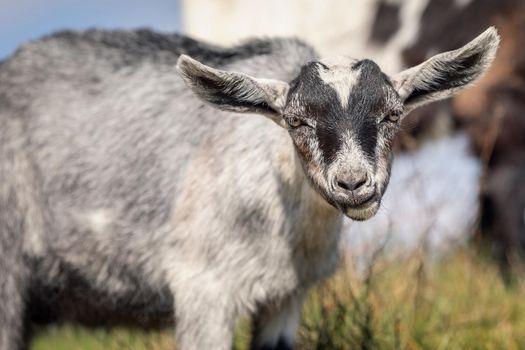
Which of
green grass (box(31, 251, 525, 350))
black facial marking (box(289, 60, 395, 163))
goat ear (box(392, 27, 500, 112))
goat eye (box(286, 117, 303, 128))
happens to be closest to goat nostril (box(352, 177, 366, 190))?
black facial marking (box(289, 60, 395, 163))

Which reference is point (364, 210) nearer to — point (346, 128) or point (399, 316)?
point (346, 128)

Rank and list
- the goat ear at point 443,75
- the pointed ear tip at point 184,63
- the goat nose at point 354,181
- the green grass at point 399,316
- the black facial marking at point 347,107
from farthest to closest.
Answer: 1. the green grass at point 399,316
2. the goat ear at point 443,75
3. the pointed ear tip at point 184,63
4. the black facial marking at point 347,107
5. the goat nose at point 354,181

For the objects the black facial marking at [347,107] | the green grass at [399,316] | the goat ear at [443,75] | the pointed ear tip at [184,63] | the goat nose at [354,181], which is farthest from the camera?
the green grass at [399,316]

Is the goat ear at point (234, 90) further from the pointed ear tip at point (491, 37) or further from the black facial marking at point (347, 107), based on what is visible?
the pointed ear tip at point (491, 37)

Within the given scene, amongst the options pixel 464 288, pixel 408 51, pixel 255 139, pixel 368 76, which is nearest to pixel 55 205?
pixel 255 139

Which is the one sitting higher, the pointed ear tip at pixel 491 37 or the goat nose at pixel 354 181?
the pointed ear tip at pixel 491 37

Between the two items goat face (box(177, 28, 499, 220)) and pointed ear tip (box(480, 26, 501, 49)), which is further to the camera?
pointed ear tip (box(480, 26, 501, 49))

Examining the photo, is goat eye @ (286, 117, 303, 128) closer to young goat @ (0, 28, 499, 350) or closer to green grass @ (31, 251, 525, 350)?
young goat @ (0, 28, 499, 350)

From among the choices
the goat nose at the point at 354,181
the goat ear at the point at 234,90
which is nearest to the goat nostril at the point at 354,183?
the goat nose at the point at 354,181

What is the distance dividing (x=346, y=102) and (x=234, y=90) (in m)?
0.51

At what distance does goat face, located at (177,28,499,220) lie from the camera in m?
3.72

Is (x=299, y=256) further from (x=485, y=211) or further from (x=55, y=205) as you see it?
(x=485, y=211)

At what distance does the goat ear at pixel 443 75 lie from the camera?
4059 millimetres

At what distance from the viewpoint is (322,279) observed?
4.91 meters
